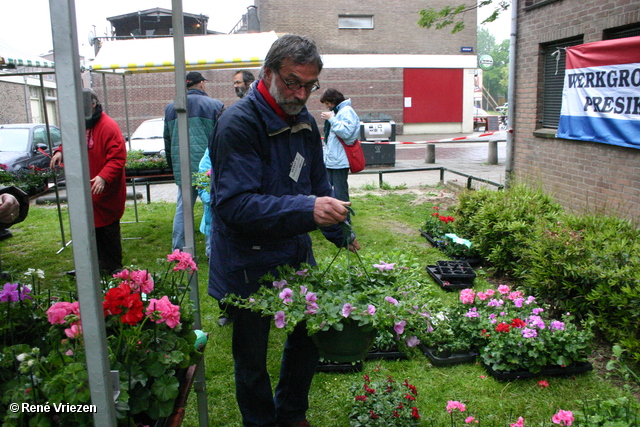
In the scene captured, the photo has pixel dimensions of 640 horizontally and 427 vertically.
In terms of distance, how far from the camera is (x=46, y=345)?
6.18 ft

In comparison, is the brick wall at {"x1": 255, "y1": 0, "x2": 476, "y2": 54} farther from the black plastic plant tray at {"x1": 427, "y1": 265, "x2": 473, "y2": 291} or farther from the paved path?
the black plastic plant tray at {"x1": 427, "y1": 265, "x2": 473, "y2": 291}

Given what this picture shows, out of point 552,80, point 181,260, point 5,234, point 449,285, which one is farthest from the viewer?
point 552,80

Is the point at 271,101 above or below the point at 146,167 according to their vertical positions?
above

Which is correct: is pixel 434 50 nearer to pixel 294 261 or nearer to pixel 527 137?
pixel 527 137

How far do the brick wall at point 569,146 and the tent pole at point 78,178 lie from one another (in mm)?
5360

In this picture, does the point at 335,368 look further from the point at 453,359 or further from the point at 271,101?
the point at 271,101

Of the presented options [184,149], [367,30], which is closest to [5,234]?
[184,149]

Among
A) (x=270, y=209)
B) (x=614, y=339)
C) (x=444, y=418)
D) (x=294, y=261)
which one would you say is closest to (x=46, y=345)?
(x=270, y=209)

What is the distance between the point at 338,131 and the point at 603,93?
3236 millimetres

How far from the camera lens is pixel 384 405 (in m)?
2.96

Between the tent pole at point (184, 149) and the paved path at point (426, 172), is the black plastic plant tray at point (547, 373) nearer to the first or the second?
the tent pole at point (184, 149)

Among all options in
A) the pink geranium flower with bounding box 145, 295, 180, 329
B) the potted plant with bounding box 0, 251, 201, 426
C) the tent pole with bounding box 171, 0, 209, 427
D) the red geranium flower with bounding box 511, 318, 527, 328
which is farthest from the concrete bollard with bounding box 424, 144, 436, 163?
the pink geranium flower with bounding box 145, 295, 180, 329

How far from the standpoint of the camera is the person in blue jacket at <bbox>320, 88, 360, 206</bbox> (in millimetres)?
6962

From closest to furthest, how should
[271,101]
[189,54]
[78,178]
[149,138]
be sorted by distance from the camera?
[78,178] < [271,101] < [189,54] < [149,138]
